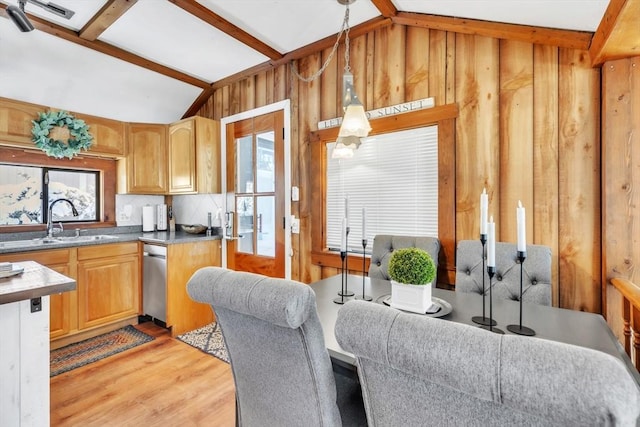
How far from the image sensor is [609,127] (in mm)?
1561

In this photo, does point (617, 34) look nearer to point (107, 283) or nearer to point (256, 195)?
point (256, 195)

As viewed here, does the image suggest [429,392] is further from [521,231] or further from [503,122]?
[503,122]

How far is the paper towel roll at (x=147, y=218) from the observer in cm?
371

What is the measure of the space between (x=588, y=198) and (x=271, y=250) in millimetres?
2481

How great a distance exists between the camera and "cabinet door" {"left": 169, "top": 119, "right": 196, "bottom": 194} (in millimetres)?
3441

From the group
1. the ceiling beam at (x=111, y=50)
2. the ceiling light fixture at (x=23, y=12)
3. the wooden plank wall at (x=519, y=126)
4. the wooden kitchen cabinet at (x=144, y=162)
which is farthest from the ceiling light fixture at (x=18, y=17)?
the wooden plank wall at (x=519, y=126)

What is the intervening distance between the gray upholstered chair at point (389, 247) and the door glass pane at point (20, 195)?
329cm

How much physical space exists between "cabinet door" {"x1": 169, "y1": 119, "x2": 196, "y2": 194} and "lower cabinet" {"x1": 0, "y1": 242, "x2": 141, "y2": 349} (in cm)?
77

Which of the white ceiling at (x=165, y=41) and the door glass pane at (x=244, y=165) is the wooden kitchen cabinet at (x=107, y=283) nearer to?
the door glass pane at (x=244, y=165)

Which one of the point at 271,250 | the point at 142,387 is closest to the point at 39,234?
the point at 142,387

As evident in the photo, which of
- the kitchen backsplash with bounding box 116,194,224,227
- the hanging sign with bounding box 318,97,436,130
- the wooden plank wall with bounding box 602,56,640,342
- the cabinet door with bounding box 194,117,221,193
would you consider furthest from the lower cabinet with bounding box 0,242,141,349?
the wooden plank wall with bounding box 602,56,640,342

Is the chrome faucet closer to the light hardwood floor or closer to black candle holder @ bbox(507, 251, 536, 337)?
the light hardwood floor

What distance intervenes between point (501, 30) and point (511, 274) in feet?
4.71

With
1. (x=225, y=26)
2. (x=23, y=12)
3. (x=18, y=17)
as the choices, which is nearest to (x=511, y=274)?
(x=225, y=26)
